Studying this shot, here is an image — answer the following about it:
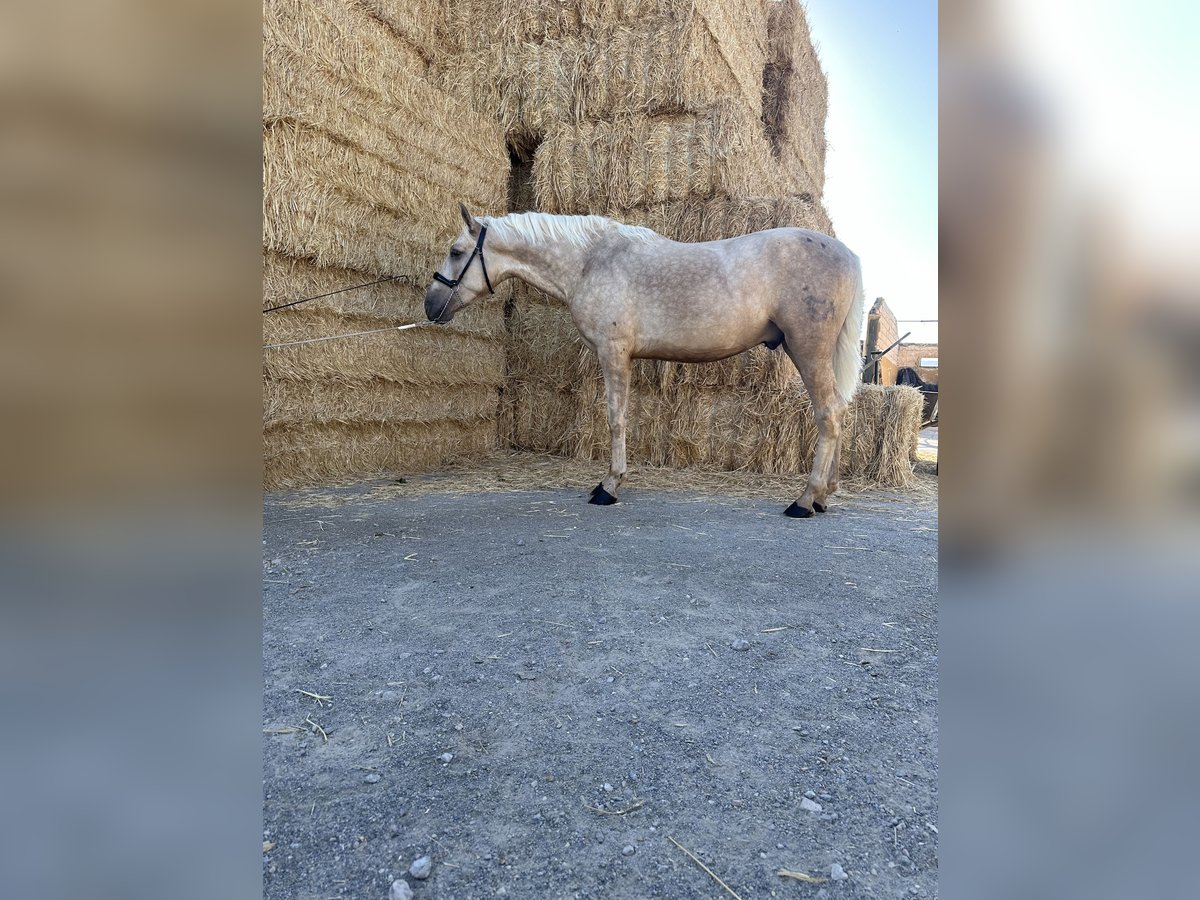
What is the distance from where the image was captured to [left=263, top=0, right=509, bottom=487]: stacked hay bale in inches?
159

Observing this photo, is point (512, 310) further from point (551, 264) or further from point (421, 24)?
point (421, 24)

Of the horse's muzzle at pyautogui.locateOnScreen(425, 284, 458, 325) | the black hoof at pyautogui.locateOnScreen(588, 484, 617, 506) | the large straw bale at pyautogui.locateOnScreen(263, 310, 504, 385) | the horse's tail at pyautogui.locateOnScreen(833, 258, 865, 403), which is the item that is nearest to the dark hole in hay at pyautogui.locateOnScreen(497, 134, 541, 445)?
the large straw bale at pyautogui.locateOnScreen(263, 310, 504, 385)

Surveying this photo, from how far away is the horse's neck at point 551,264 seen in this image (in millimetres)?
4262

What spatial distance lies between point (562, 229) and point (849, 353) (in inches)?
83.1

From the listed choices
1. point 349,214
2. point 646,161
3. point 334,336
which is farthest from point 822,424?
point 349,214

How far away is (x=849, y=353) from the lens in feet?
13.3

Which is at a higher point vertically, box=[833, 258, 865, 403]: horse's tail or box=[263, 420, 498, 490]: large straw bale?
box=[833, 258, 865, 403]: horse's tail

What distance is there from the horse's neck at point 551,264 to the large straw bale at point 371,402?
144 centimetres

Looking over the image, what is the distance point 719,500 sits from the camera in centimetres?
418

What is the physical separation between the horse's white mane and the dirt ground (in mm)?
2406

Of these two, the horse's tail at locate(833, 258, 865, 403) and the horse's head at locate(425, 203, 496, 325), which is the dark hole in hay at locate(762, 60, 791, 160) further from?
the horse's head at locate(425, 203, 496, 325)

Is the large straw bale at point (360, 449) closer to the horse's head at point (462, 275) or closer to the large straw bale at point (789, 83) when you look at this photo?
the horse's head at point (462, 275)
